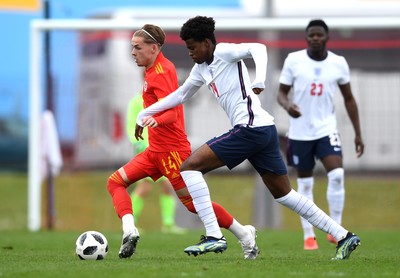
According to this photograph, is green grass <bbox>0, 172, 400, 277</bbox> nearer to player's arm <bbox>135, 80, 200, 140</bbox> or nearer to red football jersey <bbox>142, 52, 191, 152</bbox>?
red football jersey <bbox>142, 52, 191, 152</bbox>

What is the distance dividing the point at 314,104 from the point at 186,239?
2.74 metres

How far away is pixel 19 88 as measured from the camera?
23094 millimetres

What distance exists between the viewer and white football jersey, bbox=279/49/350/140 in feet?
38.2

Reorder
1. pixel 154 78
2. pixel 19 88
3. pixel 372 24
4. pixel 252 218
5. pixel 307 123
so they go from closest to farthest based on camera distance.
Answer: pixel 154 78 < pixel 307 123 < pixel 372 24 < pixel 252 218 < pixel 19 88

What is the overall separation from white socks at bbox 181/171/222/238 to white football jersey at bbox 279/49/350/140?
3.04 meters

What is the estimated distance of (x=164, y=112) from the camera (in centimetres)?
925

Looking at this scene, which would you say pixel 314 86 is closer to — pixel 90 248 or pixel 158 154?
pixel 158 154

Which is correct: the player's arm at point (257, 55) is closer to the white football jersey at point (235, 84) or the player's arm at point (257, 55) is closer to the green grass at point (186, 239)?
the white football jersey at point (235, 84)

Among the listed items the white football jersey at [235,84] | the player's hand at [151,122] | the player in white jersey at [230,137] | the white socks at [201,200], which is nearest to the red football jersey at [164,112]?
the player's hand at [151,122]

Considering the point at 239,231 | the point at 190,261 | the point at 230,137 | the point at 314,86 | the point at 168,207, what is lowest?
the point at 168,207

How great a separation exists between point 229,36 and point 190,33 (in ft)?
28.9

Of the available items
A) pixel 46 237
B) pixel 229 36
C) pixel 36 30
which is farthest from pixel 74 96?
pixel 46 237

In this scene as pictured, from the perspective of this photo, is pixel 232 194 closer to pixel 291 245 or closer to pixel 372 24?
pixel 372 24

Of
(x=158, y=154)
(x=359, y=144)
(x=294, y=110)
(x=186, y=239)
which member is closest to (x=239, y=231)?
(x=158, y=154)
